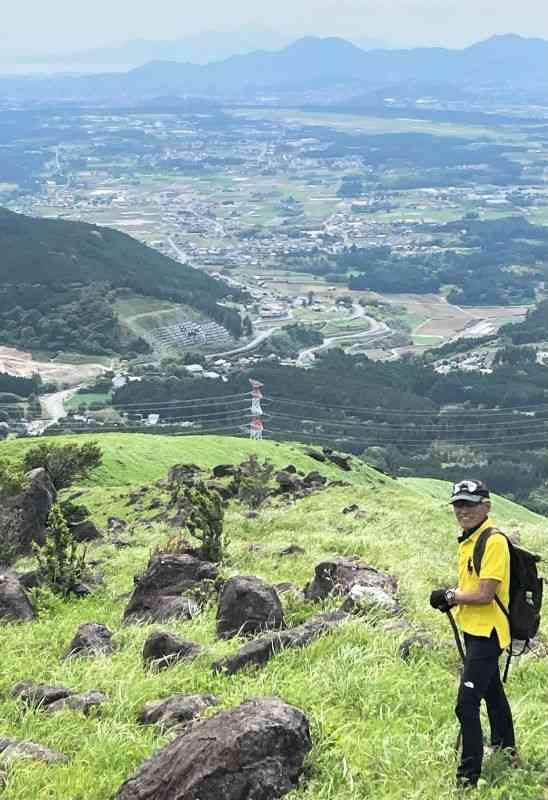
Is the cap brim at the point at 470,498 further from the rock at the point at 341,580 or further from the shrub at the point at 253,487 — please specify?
the shrub at the point at 253,487

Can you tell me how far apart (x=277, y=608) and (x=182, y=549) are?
21.2ft

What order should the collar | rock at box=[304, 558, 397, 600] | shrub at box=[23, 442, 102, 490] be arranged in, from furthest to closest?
shrub at box=[23, 442, 102, 490] → rock at box=[304, 558, 397, 600] → the collar

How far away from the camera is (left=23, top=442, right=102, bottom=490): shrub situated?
34156 millimetres

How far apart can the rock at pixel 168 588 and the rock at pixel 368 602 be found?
219 centimetres

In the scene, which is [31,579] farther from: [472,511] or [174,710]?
[472,511]

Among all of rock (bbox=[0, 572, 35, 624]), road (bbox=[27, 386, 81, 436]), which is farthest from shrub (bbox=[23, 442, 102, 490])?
road (bbox=[27, 386, 81, 436])

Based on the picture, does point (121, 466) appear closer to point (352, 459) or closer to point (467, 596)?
point (352, 459)

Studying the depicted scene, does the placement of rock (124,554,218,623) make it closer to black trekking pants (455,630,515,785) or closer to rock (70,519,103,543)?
black trekking pants (455,630,515,785)

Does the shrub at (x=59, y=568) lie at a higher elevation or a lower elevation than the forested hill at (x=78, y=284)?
higher

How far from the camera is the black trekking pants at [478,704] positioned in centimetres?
698

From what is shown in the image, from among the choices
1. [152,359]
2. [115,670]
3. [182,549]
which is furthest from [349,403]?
[115,670]

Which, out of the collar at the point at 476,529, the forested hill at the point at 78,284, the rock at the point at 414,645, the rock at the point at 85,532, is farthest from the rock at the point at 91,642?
the forested hill at the point at 78,284

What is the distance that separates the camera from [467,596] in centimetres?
711

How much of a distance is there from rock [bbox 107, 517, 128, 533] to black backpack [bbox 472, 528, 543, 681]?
19509mm
